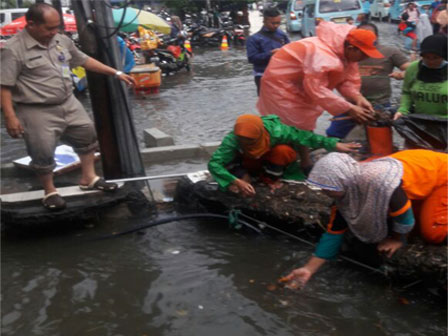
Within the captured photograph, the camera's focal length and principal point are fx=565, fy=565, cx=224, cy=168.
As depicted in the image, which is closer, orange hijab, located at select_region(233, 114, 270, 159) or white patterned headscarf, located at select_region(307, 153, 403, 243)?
white patterned headscarf, located at select_region(307, 153, 403, 243)

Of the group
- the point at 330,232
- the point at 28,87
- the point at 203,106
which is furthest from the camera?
the point at 203,106

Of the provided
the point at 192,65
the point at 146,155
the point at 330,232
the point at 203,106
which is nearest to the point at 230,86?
the point at 203,106

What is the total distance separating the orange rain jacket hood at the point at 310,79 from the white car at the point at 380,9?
24803mm

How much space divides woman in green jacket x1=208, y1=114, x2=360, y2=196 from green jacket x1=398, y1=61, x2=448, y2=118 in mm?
945

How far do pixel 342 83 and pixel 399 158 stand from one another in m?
1.79

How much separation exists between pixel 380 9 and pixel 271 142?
26.7 meters

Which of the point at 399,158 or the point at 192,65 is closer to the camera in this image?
the point at 399,158

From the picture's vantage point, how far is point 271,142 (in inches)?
184

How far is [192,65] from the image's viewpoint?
1795 cm

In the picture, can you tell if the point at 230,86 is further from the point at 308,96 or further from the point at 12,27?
the point at 308,96

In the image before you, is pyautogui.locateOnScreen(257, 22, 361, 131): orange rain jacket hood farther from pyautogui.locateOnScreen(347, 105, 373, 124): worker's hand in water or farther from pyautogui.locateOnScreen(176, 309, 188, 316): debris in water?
pyautogui.locateOnScreen(176, 309, 188, 316): debris in water

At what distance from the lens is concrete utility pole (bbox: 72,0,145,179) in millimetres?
5055

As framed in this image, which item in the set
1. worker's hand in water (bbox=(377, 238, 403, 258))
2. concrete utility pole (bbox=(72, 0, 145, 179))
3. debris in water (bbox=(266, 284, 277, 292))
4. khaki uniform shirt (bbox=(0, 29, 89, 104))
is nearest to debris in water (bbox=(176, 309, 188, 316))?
debris in water (bbox=(266, 284, 277, 292))

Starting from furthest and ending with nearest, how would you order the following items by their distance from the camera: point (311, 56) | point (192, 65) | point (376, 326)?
1. point (192, 65)
2. point (311, 56)
3. point (376, 326)
